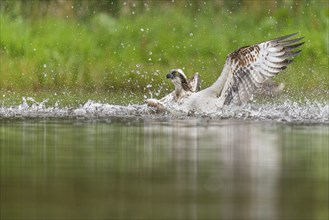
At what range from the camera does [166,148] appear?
12.2m

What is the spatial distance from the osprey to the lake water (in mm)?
1357

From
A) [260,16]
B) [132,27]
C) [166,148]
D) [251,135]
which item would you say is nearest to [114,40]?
[132,27]

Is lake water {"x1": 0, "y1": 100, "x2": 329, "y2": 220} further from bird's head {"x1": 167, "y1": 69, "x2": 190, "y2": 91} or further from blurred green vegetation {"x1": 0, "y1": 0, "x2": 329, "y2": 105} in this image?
blurred green vegetation {"x1": 0, "y1": 0, "x2": 329, "y2": 105}

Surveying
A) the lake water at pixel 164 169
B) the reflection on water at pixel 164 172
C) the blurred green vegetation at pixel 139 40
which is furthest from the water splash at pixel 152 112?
the blurred green vegetation at pixel 139 40

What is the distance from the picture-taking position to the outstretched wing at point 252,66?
58.5ft

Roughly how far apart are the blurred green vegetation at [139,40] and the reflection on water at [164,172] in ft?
29.0

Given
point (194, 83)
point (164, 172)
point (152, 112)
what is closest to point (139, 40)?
point (194, 83)

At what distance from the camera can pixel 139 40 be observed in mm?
25156

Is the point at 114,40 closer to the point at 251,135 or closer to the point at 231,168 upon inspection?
the point at 251,135

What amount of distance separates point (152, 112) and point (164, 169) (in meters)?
7.93

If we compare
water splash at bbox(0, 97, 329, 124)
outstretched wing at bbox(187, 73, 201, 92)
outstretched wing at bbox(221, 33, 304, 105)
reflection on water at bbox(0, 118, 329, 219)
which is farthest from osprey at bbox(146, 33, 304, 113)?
reflection on water at bbox(0, 118, 329, 219)

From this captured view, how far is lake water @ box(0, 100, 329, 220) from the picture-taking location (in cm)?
830

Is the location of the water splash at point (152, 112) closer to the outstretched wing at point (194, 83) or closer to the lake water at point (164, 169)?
the lake water at point (164, 169)

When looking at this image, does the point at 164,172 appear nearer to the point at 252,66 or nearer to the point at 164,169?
the point at 164,169
